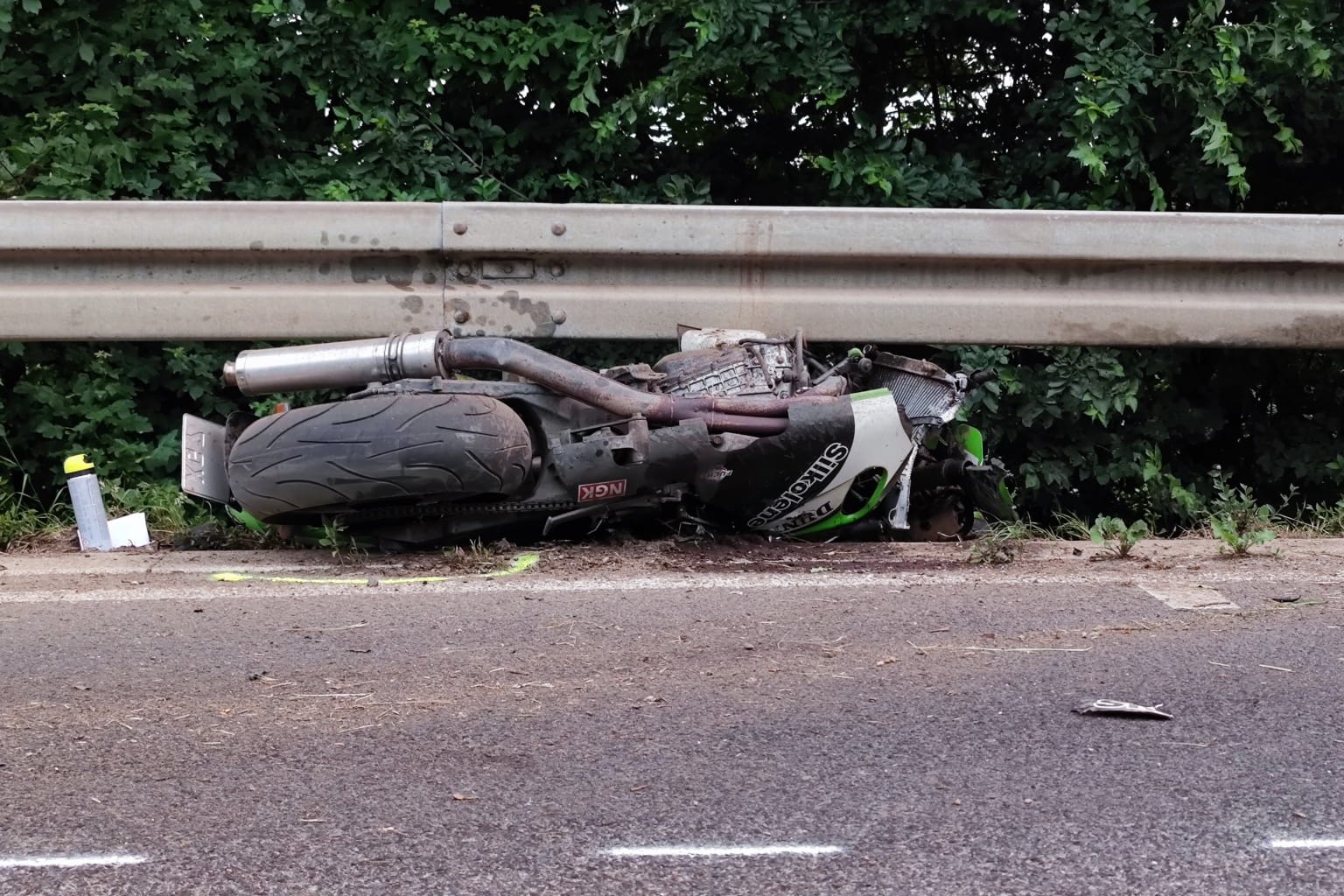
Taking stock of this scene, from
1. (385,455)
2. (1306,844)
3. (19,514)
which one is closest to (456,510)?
(385,455)

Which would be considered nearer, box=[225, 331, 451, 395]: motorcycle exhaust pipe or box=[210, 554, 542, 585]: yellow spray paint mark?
box=[210, 554, 542, 585]: yellow spray paint mark

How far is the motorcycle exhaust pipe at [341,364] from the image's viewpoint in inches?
172

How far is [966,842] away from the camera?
A: 2098 mm

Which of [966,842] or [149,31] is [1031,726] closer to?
[966,842]

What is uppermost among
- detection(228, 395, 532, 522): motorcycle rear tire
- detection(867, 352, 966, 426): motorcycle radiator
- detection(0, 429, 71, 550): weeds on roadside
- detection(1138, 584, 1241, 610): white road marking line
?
detection(867, 352, 966, 426): motorcycle radiator

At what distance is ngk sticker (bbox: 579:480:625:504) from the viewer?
162 inches

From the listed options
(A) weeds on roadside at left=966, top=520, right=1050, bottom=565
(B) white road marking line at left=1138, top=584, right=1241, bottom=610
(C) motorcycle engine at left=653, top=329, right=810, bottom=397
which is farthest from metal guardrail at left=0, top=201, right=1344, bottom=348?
(B) white road marking line at left=1138, top=584, right=1241, bottom=610

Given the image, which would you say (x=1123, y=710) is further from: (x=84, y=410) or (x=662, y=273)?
(x=84, y=410)

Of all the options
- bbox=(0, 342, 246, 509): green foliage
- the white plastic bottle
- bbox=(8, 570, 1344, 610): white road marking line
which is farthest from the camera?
bbox=(0, 342, 246, 509): green foliage

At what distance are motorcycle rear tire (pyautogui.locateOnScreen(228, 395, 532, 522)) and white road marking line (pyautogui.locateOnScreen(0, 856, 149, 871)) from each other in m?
1.95

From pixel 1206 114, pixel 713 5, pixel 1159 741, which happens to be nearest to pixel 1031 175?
pixel 1206 114

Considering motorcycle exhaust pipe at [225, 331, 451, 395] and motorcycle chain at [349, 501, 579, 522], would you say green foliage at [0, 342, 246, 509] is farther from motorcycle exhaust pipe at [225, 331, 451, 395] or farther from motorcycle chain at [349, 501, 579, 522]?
motorcycle chain at [349, 501, 579, 522]

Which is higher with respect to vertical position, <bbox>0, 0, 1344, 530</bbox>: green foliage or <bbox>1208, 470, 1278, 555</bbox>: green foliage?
<bbox>0, 0, 1344, 530</bbox>: green foliage

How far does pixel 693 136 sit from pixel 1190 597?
10.8 feet
